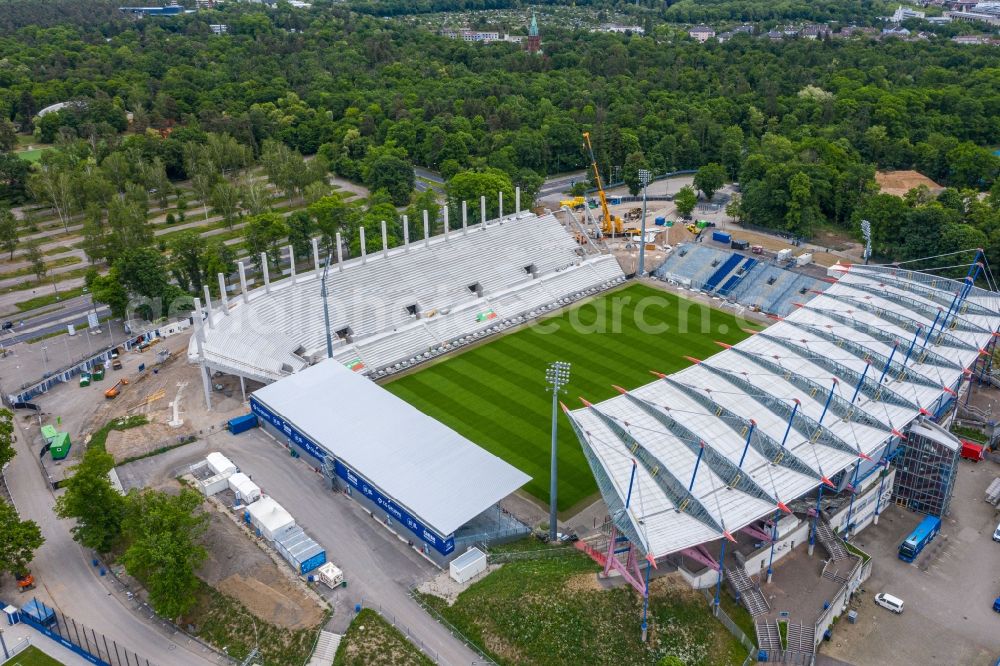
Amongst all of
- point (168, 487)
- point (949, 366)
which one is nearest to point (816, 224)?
point (949, 366)

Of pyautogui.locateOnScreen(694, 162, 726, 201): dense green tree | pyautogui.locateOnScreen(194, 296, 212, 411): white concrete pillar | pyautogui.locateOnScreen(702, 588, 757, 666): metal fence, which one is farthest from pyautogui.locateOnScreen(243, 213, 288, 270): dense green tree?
pyautogui.locateOnScreen(702, 588, 757, 666): metal fence

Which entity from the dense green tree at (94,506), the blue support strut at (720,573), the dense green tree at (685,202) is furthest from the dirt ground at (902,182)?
the dense green tree at (94,506)

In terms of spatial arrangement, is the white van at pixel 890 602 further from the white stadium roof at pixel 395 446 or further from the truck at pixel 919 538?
the white stadium roof at pixel 395 446

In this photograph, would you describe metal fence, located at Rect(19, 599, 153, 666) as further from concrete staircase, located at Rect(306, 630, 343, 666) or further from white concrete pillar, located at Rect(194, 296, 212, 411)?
white concrete pillar, located at Rect(194, 296, 212, 411)

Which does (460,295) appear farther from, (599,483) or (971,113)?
(971,113)

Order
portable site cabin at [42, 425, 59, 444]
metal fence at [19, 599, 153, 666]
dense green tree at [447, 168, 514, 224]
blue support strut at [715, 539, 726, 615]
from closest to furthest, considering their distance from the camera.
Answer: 1. metal fence at [19, 599, 153, 666]
2. blue support strut at [715, 539, 726, 615]
3. portable site cabin at [42, 425, 59, 444]
4. dense green tree at [447, 168, 514, 224]
